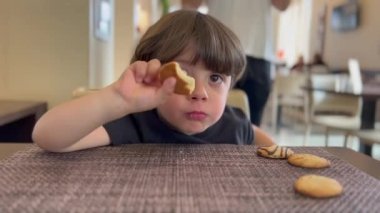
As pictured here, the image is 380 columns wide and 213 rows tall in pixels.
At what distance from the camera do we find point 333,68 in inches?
280

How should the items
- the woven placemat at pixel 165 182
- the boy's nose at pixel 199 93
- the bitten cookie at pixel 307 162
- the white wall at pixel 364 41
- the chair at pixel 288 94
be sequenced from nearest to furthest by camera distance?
the woven placemat at pixel 165 182 < the bitten cookie at pixel 307 162 < the boy's nose at pixel 199 93 < the chair at pixel 288 94 < the white wall at pixel 364 41

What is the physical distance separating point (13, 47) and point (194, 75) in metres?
1.04

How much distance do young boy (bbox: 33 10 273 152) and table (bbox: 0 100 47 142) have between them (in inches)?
23.1

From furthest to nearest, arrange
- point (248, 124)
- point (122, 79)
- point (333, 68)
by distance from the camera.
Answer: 1. point (333, 68)
2. point (248, 124)
3. point (122, 79)

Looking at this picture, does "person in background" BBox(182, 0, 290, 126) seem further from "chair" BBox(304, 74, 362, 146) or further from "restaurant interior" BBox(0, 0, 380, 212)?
"chair" BBox(304, 74, 362, 146)

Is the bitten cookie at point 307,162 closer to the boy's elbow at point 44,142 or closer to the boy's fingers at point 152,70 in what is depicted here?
the boy's fingers at point 152,70

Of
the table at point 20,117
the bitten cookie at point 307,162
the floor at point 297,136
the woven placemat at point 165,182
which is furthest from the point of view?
the floor at point 297,136

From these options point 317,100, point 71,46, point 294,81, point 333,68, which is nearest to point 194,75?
point 71,46

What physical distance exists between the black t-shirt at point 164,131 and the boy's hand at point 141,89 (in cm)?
16

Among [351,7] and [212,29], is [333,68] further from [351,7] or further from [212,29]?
[212,29]

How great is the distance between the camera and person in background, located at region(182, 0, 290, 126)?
1.77 m

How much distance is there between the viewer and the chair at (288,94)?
201 inches

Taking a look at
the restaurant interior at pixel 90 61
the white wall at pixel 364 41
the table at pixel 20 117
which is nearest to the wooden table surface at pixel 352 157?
the restaurant interior at pixel 90 61

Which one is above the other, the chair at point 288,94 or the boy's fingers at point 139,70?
the boy's fingers at point 139,70
